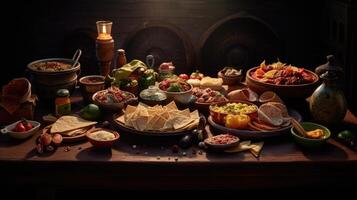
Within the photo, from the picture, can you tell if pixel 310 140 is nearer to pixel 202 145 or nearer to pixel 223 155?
pixel 223 155

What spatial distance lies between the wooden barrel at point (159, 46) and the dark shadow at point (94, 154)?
2.29 meters

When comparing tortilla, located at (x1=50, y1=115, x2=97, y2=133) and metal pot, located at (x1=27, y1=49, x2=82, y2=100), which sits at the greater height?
metal pot, located at (x1=27, y1=49, x2=82, y2=100)

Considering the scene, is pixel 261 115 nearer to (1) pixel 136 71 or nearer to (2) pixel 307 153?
(2) pixel 307 153

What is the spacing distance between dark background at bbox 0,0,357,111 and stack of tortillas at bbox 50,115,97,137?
6.38 feet

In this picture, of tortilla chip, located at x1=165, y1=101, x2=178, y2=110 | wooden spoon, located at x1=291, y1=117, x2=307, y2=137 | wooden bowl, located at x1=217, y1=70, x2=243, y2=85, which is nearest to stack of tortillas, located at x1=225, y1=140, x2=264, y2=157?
wooden spoon, located at x1=291, y1=117, x2=307, y2=137

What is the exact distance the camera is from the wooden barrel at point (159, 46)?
5.33m

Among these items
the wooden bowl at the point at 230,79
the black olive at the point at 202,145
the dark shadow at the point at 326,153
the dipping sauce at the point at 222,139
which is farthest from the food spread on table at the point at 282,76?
the black olive at the point at 202,145

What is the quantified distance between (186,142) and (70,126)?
0.80 metres

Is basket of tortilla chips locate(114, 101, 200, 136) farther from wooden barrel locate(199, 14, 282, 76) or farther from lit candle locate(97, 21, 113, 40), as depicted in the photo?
wooden barrel locate(199, 14, 282, 76)

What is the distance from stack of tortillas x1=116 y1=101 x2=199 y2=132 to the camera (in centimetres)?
329

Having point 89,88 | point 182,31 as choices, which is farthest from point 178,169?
point 182,31

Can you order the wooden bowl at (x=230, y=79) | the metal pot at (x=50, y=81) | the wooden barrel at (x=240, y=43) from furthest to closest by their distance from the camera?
the wooden barrel at (x=240, y=43) → the wooden bowl at (x=230, y=79) → the metal pot at (x=50, y=81)

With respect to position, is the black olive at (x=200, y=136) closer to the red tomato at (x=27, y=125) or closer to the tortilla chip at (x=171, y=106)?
the tortilla chip at (x=171, y=106)

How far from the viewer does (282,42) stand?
5324 mm
